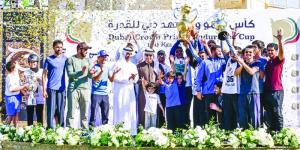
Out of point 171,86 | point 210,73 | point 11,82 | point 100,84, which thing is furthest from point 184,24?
point 11,82

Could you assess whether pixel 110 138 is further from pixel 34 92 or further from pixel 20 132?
pixel 34 92

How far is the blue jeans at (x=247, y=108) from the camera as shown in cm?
1045

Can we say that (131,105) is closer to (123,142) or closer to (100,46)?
(100,46)

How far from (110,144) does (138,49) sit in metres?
4.89

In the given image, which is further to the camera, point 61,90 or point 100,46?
point 100,46

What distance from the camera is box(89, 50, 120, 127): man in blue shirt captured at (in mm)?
11352

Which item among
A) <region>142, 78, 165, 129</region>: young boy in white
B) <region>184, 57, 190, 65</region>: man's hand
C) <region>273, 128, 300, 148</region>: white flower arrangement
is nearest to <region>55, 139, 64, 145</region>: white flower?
<region>273, 128, 300, 148</region>: white flower arrangement

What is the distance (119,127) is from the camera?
7.87 meters

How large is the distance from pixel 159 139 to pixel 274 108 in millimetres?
3831

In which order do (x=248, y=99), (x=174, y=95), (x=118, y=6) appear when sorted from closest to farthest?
(x=248, y=99) → (x=174, y=95) → (x=118, y=6)

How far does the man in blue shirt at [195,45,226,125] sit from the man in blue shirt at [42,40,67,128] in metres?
2.66

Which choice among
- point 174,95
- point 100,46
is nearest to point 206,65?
point 174,95

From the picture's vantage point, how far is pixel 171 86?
36.6 ft

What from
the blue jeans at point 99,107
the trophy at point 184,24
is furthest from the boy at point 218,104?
the blue jeans at point 99,107
